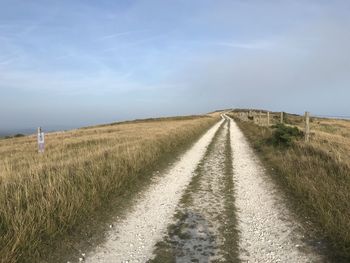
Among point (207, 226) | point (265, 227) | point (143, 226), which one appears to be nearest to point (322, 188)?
point (265, 227)

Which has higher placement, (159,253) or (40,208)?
(40,208)

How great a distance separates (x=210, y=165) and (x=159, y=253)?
890 centimetres

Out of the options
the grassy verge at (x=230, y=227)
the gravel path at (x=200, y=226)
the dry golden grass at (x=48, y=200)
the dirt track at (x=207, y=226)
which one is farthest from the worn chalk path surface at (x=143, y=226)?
the grassy verge at (x=230, y=227)

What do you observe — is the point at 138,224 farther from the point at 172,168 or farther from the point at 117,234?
the point at 172,168

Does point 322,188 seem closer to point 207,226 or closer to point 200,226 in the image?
point 207,226

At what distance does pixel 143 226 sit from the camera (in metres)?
6.98

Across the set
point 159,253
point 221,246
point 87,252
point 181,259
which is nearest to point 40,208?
point 87,252

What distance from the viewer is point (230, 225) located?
23.0ft

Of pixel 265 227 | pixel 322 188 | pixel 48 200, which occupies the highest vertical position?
pixel 48 200

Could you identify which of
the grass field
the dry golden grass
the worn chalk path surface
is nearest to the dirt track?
the worn chalk path surface

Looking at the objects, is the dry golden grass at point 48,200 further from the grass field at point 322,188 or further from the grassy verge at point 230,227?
the grass field at point 322,188

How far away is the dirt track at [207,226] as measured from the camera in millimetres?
5672

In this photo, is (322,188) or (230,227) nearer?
(230,227)

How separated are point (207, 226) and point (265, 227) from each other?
46.5 inches
